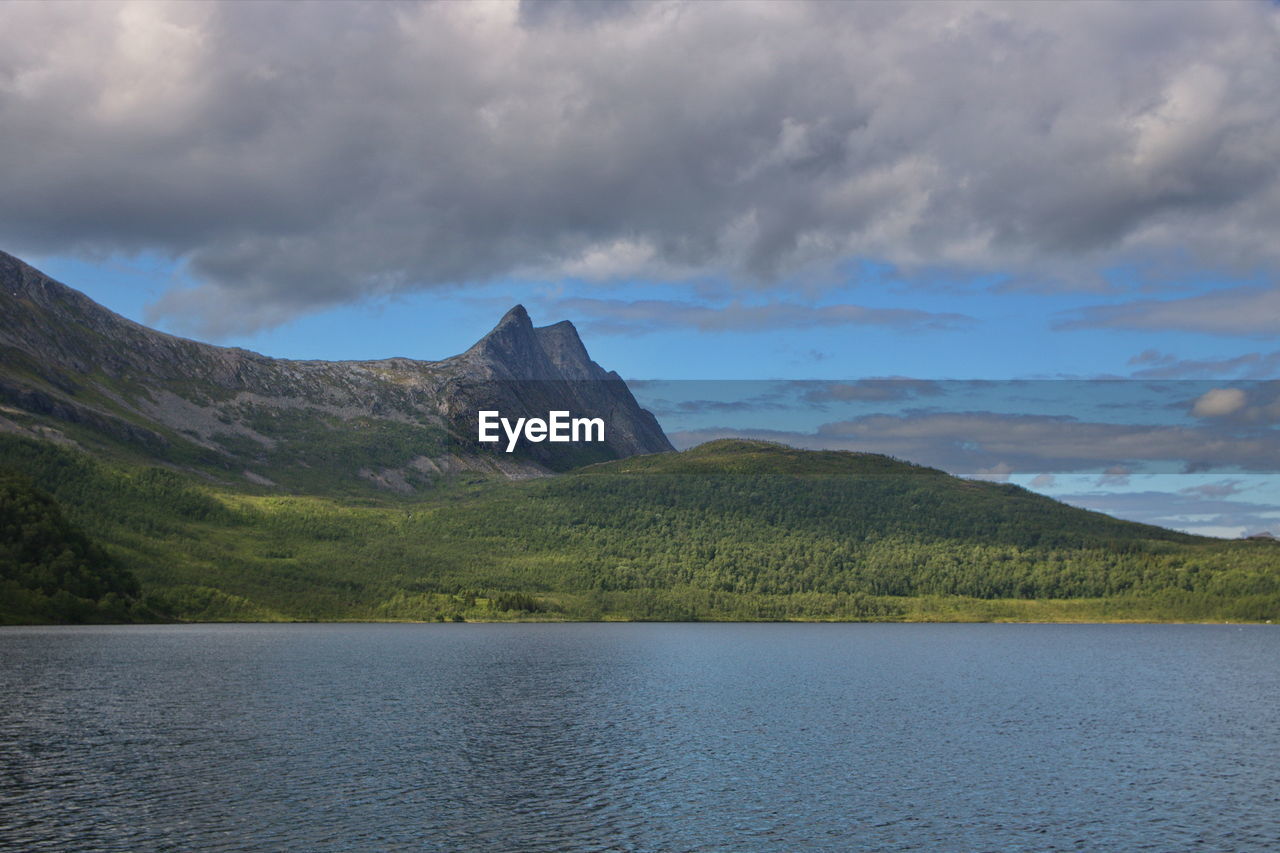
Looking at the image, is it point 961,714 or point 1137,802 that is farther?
point 961,714

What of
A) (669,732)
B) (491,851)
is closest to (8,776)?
(491,851)

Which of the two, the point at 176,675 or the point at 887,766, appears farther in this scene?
the point at 176,675

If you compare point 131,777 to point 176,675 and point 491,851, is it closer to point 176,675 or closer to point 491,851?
point 491,851

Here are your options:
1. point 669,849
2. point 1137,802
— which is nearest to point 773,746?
point 1137,802

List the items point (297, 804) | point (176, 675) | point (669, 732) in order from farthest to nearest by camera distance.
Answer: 1. point (176, 675)
2. point (669, 732)
3. point (297, 804)

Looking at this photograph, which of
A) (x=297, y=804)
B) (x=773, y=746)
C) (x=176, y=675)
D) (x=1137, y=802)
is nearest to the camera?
(x=297, y=804)

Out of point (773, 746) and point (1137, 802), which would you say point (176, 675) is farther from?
point (1137, 802)
